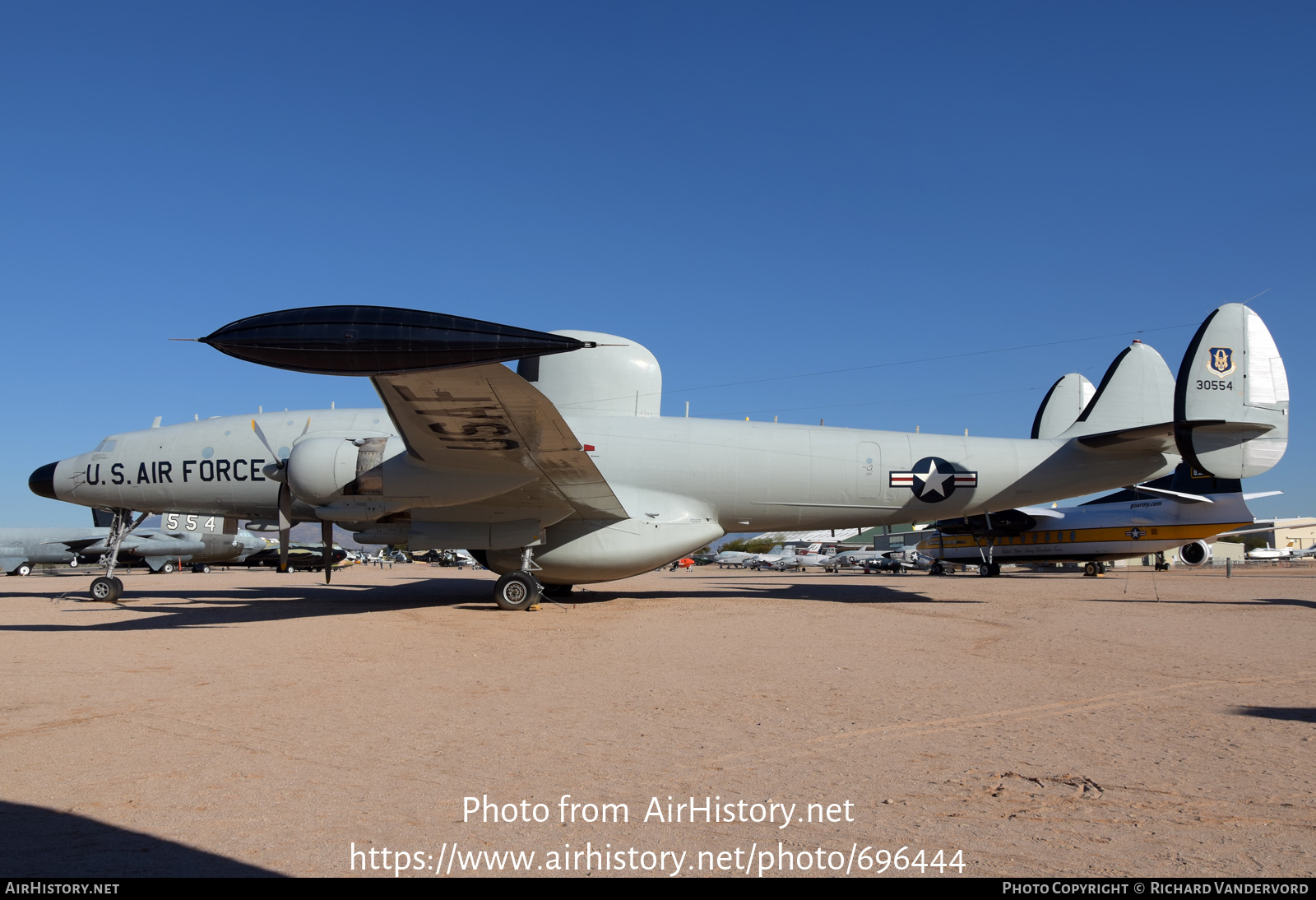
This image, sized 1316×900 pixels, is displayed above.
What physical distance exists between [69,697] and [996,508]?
53.6ft

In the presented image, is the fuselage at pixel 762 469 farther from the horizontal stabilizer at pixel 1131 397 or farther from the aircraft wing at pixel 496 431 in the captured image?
the aircraft wing at pixel 496 431

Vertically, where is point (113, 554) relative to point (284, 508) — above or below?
below

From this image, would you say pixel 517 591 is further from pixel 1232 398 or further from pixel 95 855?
pixel 1232 398

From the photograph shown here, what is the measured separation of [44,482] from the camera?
17.9 m

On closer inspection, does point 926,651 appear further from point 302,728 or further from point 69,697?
point 69,697

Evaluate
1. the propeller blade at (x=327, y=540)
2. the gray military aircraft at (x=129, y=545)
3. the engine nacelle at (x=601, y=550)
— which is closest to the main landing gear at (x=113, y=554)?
the propeller blade at (x=327, y=540)

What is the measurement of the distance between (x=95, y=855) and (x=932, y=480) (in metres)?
15.4

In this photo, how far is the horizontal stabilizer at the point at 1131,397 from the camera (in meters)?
16.9

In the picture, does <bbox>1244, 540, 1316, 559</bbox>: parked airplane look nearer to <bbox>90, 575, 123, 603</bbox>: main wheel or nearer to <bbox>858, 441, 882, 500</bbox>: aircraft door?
<bbox>858, 441, 882, 500</bbox>: aircraft door

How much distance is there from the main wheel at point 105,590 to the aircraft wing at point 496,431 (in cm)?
982

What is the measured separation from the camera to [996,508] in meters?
17.0

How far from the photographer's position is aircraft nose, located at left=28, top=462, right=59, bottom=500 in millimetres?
17859

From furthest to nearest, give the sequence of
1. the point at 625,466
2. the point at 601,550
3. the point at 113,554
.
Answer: the point at 113,554 < the point at 625,466 < the point at 601,550

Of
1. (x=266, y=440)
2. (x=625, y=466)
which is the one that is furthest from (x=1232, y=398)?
(x=266, y=440)
